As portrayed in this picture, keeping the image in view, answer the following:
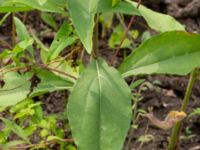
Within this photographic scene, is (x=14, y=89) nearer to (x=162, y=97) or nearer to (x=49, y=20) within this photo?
(x=162, y=97)

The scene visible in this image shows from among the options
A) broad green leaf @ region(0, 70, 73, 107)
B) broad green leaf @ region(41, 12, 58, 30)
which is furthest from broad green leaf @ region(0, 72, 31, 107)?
broad green leaf @ region(41, 12, 58, 30)

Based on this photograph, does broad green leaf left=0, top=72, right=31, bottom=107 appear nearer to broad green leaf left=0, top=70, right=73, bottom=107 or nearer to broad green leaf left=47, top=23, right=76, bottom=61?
broad green leaf left=0, top=70, right=73, bottom=107

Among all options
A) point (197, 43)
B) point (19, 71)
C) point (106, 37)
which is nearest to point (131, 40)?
point (106, 37)

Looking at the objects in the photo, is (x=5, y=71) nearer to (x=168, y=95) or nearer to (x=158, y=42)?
(x=158, y=42)

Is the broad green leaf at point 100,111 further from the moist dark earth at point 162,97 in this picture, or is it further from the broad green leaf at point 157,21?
the moist dark earth at point 162,97

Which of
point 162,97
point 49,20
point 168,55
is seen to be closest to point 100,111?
point 168,55

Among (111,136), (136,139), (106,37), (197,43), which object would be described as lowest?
(136,139)

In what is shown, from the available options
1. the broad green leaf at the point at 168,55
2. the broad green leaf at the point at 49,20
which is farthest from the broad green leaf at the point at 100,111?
the broad green leaf at the point at 49,20
